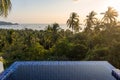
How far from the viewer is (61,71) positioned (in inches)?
456

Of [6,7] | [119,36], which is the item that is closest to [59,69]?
[6,7]

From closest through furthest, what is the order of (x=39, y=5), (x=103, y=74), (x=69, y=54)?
(x=103, y=74) < (x=69, y=54) < (x=39, y=5)

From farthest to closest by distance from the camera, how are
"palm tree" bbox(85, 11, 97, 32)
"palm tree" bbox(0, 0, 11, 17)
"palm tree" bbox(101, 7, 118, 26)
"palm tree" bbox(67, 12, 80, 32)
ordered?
"palm tree" bbox(67, 12, 80, 32)
"palm tree" bbox(85, 11, 97, 32)
"palm tree" bbox(101, 7, 118, 26)
"palm tree" bbox(0, 0, 11, 17)

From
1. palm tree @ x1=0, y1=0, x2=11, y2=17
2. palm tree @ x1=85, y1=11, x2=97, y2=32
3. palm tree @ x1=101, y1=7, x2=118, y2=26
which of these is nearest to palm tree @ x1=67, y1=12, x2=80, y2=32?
palm tree @ x1=85, y1=11, x2=97, y2=32

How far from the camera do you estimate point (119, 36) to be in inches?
887

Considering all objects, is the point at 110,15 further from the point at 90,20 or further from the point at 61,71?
the point at 61,71

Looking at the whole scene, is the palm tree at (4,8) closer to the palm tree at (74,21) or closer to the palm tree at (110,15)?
the palm tree at (110,15)

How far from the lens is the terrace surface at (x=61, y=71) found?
11.0 meters

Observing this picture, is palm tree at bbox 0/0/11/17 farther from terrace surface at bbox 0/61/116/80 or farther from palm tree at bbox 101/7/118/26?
palm tree at bbox 101/7/118/26

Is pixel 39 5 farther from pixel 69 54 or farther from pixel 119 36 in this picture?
pixel 119 36

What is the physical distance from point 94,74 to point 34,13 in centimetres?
2207

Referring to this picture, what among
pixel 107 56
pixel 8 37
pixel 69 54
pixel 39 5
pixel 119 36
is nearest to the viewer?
pixel 107 56

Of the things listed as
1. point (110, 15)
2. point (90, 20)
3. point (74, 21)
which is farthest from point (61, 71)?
point (74, 21)

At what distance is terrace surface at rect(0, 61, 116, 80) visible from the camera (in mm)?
10953
